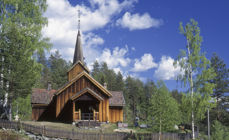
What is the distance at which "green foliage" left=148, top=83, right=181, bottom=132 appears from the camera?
17656 millimetres

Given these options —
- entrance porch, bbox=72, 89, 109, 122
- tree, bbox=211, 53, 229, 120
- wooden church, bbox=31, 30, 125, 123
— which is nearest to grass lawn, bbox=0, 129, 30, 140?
entrance porch, bbox=72, 89, 109, 122

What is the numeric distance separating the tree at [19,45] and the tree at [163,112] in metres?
10.2

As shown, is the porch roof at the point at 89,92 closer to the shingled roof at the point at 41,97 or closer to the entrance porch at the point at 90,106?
the entrance porch at the point at 90,106

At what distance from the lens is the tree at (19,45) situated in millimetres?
17250

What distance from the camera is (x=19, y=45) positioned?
17828mm

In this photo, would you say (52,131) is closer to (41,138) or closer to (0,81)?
(41,138)

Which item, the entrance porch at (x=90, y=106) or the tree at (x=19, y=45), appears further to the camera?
the entrance porch at (x=90, y=106)

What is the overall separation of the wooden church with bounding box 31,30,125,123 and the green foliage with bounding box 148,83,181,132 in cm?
801

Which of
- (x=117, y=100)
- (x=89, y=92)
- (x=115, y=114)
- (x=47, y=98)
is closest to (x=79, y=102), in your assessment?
(x=89, y=92)

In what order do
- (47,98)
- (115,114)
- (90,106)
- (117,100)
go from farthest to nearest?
(47,98) → (117,100) → (115,114) → (90,106)

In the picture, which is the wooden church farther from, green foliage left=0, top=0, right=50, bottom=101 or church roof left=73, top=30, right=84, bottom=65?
green foliage left=0, top=0, right=50, bottom=101

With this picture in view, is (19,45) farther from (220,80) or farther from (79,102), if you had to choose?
(220,80)

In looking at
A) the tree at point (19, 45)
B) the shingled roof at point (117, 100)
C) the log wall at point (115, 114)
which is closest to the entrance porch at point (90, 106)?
the log wall at point (115, 114)

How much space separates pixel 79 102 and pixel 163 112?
12.1 metres
